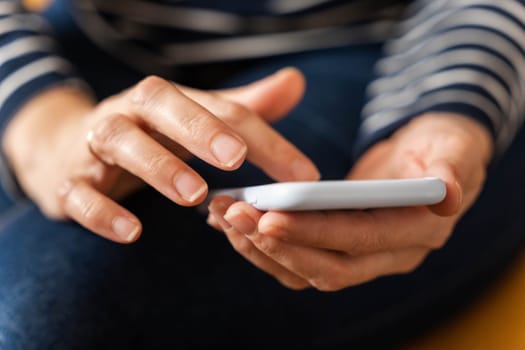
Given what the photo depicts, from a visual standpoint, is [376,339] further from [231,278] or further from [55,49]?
[55,49]

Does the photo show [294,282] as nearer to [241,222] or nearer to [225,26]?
[241,222]

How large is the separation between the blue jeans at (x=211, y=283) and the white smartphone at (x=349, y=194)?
0.51 ft

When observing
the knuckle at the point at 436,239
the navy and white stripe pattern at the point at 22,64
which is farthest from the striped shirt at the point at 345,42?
the knuckle at the point at 436,239

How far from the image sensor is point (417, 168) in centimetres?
46

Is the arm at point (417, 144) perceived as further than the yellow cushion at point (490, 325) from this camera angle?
No

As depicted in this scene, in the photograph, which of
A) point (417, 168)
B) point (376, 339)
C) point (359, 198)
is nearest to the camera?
point (359, 198)

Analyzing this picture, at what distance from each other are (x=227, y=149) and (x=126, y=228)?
0.33 feet

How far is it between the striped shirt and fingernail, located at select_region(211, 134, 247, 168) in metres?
0.19

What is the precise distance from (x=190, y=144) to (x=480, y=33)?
294mm

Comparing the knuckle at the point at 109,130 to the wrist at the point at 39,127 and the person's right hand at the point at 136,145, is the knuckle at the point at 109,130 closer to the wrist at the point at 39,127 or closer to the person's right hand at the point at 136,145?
the person's right hand at the point at 136,145

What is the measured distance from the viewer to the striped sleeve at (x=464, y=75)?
0.53 metres

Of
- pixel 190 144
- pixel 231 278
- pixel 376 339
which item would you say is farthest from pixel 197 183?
pixel 376 339

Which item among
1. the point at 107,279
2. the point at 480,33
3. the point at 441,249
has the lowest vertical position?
the point at 107,279

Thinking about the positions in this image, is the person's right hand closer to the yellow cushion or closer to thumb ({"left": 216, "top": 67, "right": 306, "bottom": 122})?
thumb ({"left": 216, "top": 67, "right": 306, "bottom": 122})
